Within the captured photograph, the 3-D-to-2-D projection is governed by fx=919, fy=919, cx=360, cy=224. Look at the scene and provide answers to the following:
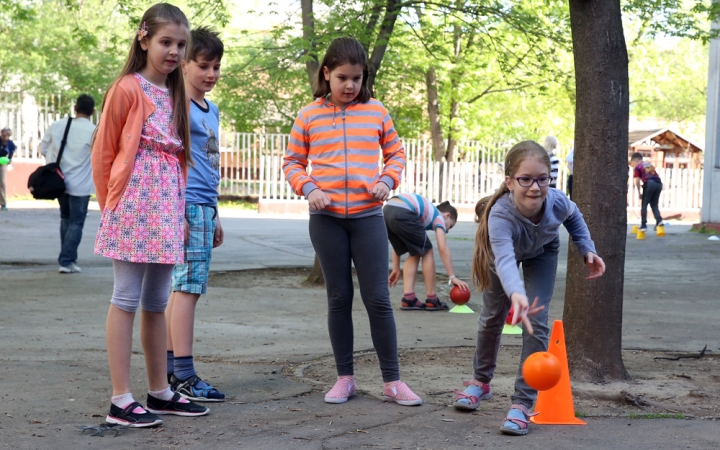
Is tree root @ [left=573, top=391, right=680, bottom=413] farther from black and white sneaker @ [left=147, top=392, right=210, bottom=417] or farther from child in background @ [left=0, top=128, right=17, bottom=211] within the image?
child in background @ [left=0, top=128, right=17, bottom=211]

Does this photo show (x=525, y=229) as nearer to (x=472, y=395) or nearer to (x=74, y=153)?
(x=472, y=395)

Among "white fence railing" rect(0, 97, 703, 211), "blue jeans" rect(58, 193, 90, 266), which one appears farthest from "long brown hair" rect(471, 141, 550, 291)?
"white fence railing" rect(0, 97, 703, 211)

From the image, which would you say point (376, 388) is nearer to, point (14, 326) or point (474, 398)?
point (474, 398)

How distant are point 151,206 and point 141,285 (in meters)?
Answer: 0.39

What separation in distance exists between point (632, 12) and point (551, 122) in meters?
26.5

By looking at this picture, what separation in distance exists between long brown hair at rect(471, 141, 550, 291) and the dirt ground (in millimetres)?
693

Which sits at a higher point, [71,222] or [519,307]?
[519,307]

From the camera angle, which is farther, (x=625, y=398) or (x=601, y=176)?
(x=601, y=176)

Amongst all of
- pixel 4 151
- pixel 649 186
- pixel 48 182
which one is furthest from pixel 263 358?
pixel 4 151

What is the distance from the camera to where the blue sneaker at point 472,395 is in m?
4.59

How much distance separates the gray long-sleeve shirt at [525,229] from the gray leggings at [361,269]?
2.27ft

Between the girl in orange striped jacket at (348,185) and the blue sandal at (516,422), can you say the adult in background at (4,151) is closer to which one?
the girl in orange striped jacket at (348,185)

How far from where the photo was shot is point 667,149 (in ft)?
161

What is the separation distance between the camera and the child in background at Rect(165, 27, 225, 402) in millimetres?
4793
